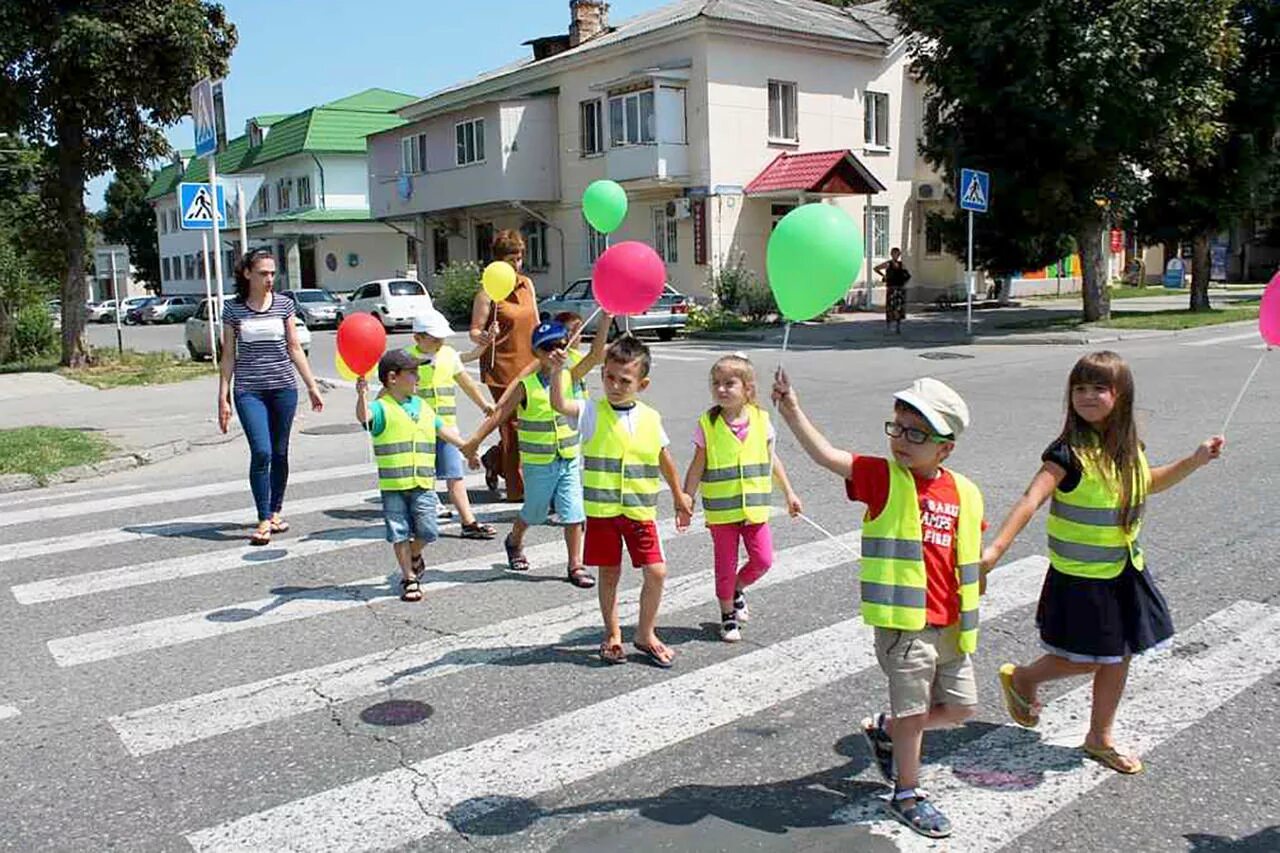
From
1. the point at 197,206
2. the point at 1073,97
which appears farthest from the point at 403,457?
the point at 1073,97

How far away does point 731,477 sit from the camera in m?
5.19

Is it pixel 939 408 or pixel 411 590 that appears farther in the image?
pixel 411 590

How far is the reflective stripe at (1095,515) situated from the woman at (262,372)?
16.5 ft

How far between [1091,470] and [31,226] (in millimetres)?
21655

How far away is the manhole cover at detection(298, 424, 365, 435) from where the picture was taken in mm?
12742

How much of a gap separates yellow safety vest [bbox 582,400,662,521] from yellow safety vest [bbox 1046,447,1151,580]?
6.03 feet

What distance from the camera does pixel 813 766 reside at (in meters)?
3.93

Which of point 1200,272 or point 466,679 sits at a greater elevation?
point 1200,272

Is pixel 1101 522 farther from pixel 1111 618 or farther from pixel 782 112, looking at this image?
pixel 782 112

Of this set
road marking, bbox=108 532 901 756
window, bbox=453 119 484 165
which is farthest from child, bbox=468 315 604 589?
window, bbox=453 119 484 165

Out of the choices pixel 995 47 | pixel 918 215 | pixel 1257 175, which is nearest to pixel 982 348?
pixel 995 47

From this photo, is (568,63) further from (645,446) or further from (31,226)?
(645,446)

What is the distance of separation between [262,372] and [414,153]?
3618 cm

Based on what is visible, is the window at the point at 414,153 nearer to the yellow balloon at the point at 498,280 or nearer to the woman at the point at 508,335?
the woman at the point at 508,335
